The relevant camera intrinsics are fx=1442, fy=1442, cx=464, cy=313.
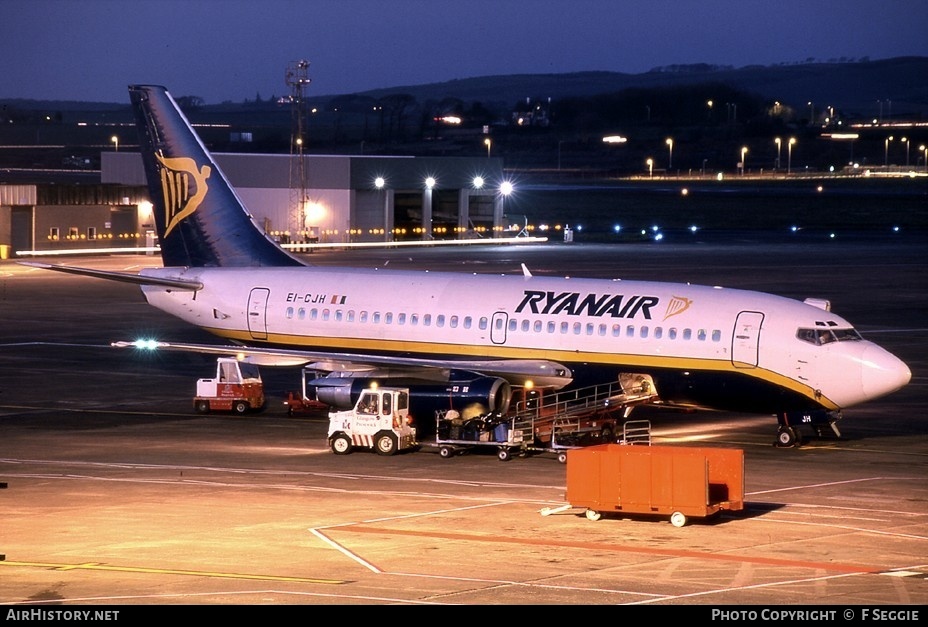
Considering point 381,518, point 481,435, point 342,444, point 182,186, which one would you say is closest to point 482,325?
point 481,435

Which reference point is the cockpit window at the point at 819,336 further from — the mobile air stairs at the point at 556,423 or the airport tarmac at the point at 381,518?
the mobile air stairs at the point at 556,423

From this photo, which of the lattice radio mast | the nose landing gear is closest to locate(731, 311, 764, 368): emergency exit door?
the nose landing gear

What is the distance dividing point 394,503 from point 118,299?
51515 millimetres

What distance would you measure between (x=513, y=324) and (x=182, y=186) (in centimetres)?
1276

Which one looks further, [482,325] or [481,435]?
[482,325]

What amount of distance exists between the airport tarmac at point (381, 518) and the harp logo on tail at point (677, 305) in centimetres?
343

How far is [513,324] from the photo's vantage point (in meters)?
38.9

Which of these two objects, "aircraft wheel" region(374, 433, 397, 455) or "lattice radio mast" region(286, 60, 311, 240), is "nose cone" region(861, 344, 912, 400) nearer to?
"aircraft wheel" region(374, 433, 397, 455)

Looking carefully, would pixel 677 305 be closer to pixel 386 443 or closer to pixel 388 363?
pixel 388 363

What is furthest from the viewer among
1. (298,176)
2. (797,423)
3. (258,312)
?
(298,176)

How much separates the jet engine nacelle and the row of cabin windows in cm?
222

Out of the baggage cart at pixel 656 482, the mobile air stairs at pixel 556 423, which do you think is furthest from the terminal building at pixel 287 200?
the baggage cart at pixel 656 482

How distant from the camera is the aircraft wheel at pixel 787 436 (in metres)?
37.2
